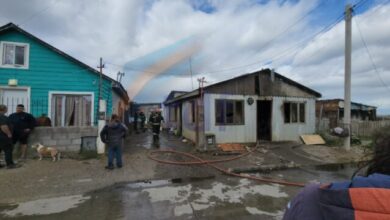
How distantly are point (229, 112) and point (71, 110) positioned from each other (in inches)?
276

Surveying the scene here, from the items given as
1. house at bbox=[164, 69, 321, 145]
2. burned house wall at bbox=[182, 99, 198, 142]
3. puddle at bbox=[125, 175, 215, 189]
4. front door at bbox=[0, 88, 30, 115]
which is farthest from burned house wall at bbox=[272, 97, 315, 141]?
front door at bbox=[0, 88, 30, 115]

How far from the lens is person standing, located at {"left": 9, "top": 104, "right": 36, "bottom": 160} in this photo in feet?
25.7

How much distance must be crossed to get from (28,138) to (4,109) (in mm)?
1485

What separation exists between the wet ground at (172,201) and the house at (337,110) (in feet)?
43.0

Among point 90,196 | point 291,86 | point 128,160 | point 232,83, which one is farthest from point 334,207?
point 291,86

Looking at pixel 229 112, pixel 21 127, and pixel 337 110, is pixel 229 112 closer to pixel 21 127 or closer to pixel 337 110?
pixel 21 127

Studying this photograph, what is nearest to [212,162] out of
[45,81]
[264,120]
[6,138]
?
[6,138]

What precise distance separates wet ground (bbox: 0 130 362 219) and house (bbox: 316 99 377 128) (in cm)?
1310

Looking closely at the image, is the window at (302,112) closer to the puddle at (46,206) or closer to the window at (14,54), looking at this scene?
the puddle at (46,206)

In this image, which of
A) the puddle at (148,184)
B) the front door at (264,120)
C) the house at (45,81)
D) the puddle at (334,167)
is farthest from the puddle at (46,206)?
the front door at (264,120)

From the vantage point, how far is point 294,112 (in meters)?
13.0

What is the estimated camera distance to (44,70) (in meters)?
9.98

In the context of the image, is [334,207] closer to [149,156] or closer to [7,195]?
[7,195]

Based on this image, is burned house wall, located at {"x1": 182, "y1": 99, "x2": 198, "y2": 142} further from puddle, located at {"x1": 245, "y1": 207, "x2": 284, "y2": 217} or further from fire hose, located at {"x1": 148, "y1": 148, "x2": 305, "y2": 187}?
puddle, located at {"x1": 245, "y1": 207, "x2": 284, "y2": 217}
